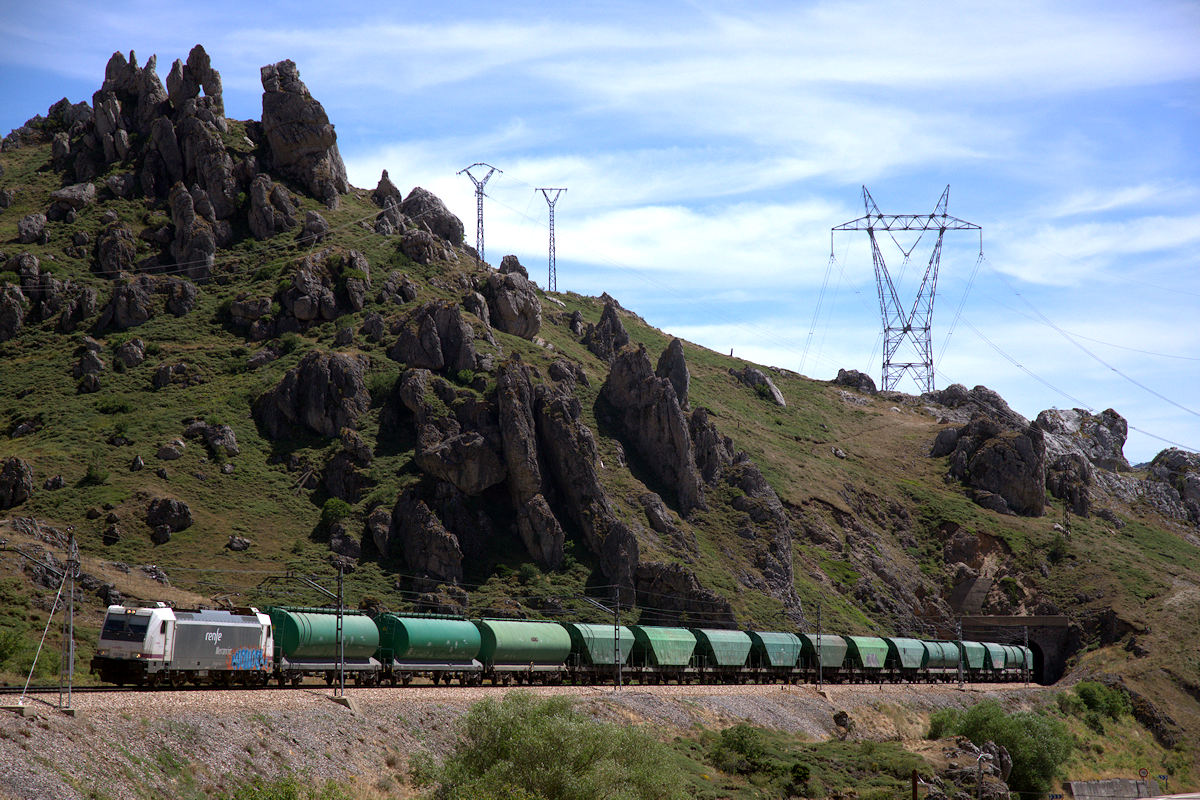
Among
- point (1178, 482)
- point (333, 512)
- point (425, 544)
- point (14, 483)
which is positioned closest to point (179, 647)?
point (425, 544)

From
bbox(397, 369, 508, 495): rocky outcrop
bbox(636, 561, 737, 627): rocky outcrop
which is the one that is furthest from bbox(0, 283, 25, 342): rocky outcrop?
bbox(636, 561, 737, 627): rocky outcrop

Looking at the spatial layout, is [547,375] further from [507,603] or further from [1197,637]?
[1197,637]

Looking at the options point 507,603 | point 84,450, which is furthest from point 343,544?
point 84,450

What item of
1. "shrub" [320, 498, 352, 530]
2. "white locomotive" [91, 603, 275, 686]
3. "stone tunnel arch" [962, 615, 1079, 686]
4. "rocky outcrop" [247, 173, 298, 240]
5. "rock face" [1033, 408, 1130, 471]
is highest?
"rocky outcrop" [247, 173, 298, 240]

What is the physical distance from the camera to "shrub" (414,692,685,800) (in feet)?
129

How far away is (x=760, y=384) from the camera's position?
599ft

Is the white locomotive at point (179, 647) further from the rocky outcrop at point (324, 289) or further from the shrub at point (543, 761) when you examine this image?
the rocky outcrop at point (324, 289)

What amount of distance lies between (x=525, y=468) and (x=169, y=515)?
3165 cm

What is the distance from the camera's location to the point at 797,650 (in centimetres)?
8600

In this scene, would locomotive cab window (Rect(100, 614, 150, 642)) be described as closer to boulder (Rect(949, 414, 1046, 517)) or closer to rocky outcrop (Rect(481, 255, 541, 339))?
rocky outcrop (Rect(481, 255, 541, 339))

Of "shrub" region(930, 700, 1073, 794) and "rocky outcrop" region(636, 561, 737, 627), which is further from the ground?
"rocky outcrop" region(636, 561, 737, 627)

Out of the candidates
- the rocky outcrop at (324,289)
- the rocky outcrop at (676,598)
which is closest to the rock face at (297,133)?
the rocky outcrop at (324,289)

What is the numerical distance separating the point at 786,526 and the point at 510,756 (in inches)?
3248

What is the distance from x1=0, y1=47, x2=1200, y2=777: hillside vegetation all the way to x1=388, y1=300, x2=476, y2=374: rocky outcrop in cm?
32
